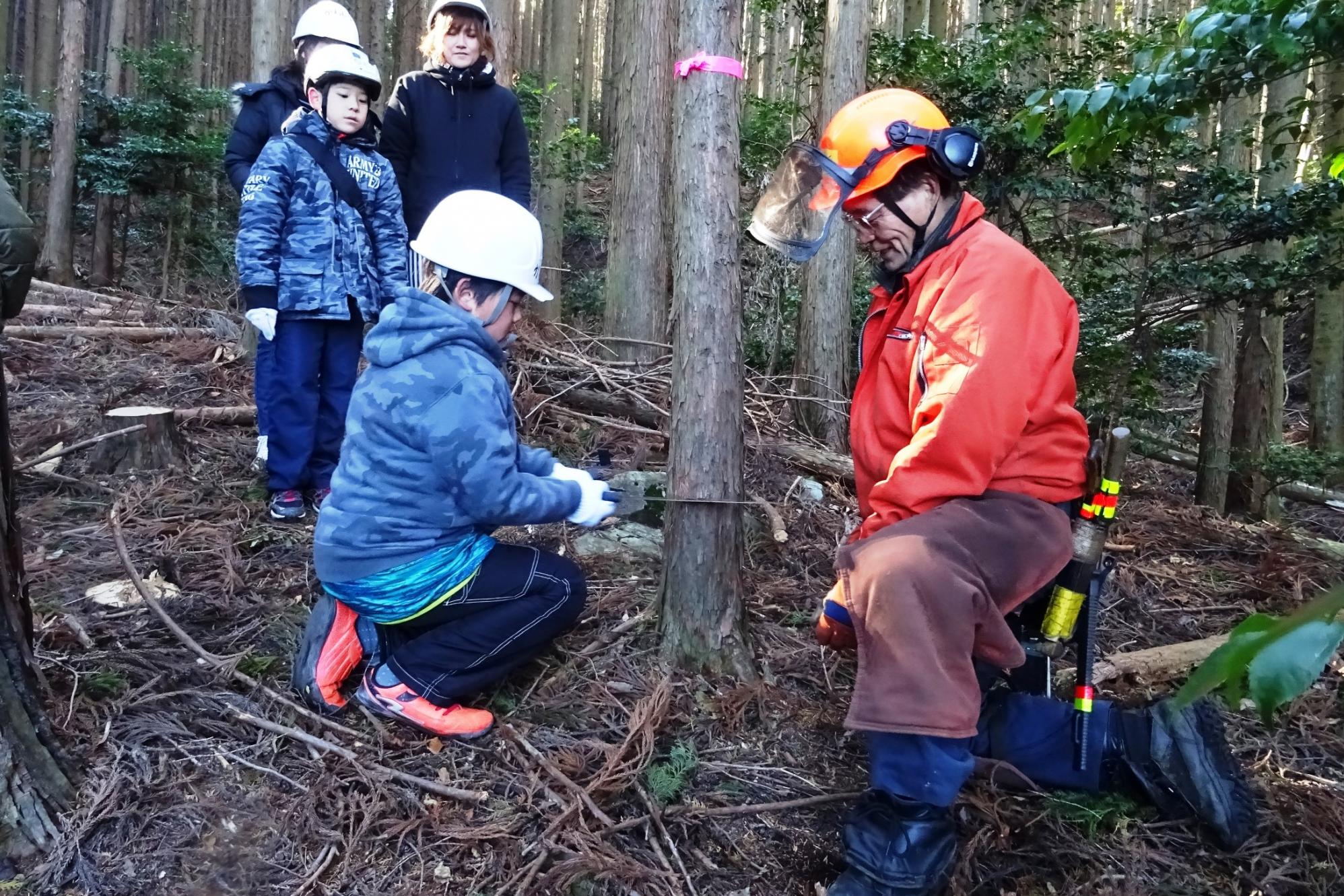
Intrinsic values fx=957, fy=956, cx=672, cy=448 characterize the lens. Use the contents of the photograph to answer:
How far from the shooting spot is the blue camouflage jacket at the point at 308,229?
4012mm

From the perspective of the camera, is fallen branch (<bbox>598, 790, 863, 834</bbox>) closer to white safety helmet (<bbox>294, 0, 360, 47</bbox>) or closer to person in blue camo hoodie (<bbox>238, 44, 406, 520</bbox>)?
person in blue camo hoodie (<bbox>238, 44, 406, 520</bbox>)

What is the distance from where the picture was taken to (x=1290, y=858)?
2422mm

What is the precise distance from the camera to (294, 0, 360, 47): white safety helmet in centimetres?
418

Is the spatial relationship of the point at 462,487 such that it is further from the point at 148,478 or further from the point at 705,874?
the point at 148,478

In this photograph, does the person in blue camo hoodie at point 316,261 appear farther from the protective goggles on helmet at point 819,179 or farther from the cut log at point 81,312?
the cut log at point 81,312

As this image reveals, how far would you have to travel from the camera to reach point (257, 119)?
443cm

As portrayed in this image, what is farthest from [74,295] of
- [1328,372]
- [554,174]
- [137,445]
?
[1328,372]

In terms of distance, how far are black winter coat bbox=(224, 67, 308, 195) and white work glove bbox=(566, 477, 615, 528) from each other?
A: 2.66m

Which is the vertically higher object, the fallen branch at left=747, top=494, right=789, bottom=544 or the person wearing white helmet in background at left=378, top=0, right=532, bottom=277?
the person wearing white helmet in background at left=378, top=0, right=532, bottom=277

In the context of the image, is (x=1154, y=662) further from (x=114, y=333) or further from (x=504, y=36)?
(x=114, y=333)

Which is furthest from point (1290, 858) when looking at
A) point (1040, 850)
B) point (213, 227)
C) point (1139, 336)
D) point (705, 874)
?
point (213, 227)

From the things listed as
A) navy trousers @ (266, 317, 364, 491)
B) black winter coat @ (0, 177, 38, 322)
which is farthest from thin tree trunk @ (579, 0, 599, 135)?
black winter coat @ (0, 177, 38, 322)

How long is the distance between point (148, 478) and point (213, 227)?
869 centimetres

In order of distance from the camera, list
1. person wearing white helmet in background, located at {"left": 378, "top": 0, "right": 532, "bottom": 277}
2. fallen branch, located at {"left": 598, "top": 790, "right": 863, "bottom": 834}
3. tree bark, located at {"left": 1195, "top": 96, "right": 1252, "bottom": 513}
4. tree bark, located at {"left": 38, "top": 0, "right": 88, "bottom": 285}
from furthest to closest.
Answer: tree bark, located at {"left": 38, "top": 0, "right": 88, "bottom": 285}, tree bark, located at {"left": 1195, "top": 96, "right": 1252, "bottom": 513}, person wearing white helmet in background, located at {"left": 378, "top": 0, "right": 532, "bottom": 277}, fallen branch, located at {"left": 598, "top": 790, "right": 863, "bottom": 834}
